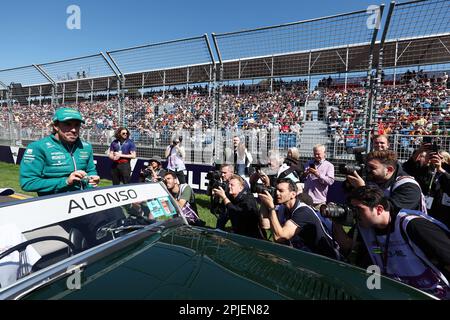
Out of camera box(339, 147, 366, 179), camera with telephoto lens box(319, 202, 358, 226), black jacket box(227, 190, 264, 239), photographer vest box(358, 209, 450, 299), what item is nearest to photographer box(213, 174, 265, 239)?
black jacket box(227, 190, 264, 239)

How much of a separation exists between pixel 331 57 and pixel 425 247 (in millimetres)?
3996

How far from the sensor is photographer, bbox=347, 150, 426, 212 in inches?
103

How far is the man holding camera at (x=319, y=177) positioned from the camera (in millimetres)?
4500

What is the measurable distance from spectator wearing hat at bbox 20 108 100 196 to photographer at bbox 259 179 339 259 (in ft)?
5.60

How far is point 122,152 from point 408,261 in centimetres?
548

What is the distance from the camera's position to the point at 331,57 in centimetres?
519

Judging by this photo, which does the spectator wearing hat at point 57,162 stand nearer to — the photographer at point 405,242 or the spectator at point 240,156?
the photographer at point 405,242

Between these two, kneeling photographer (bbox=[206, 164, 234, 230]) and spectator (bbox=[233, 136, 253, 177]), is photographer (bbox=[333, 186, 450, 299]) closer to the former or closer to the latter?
kneeling photographer (bbox=[206, 164, 234, 230])

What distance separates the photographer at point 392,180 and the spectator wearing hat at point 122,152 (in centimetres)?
455

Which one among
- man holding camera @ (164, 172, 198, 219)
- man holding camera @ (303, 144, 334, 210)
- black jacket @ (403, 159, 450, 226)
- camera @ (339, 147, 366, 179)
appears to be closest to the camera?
camera @ (339, 147, 366, 179)

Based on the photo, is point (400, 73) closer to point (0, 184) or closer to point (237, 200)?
point (237, 200)

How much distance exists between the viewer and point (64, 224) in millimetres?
1755

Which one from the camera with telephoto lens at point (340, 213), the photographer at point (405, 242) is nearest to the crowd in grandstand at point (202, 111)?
the camera with telephoto lens at point (340, 213)

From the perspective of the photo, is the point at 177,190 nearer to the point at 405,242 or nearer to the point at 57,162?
the point at 57,162
